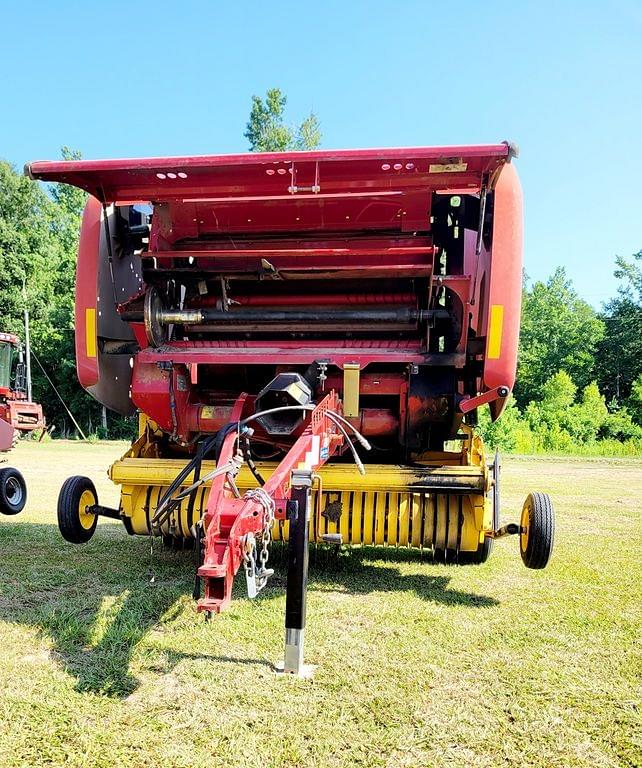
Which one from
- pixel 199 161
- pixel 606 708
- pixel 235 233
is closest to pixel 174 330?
pixel 235 233

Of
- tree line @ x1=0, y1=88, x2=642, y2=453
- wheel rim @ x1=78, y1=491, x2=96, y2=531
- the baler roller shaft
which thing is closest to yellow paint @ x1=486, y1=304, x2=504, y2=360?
the baler roller shaft

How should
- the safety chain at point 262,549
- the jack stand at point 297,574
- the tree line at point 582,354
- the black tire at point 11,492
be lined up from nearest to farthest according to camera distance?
1. the safety chain at point 262,549
2. the jack stand at point 297,574
3. the black tire at point 11,492
4. the tree line at point 582,354

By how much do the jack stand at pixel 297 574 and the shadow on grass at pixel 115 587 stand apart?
222mm

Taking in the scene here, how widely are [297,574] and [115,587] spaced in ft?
6.12

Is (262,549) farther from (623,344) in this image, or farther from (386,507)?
(623,344)

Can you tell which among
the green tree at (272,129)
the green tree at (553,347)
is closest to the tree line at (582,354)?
the green tree at (553,347)

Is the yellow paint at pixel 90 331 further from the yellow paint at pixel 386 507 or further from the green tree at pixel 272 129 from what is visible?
the green tree at pixel 272 129

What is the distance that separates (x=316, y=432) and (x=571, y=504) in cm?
621

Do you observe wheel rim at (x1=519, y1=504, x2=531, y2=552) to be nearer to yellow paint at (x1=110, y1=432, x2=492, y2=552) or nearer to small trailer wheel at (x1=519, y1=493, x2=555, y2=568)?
small trailer wheel at (x1=519, y1=493, x2=555, y2=568)

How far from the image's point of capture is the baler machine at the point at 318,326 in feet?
12.2

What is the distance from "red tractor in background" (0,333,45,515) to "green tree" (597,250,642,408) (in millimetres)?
36417

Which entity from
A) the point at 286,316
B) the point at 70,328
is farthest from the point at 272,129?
the point at 286,316

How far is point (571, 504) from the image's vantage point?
27.8 feet

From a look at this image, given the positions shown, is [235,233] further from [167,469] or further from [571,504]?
[571,504]
